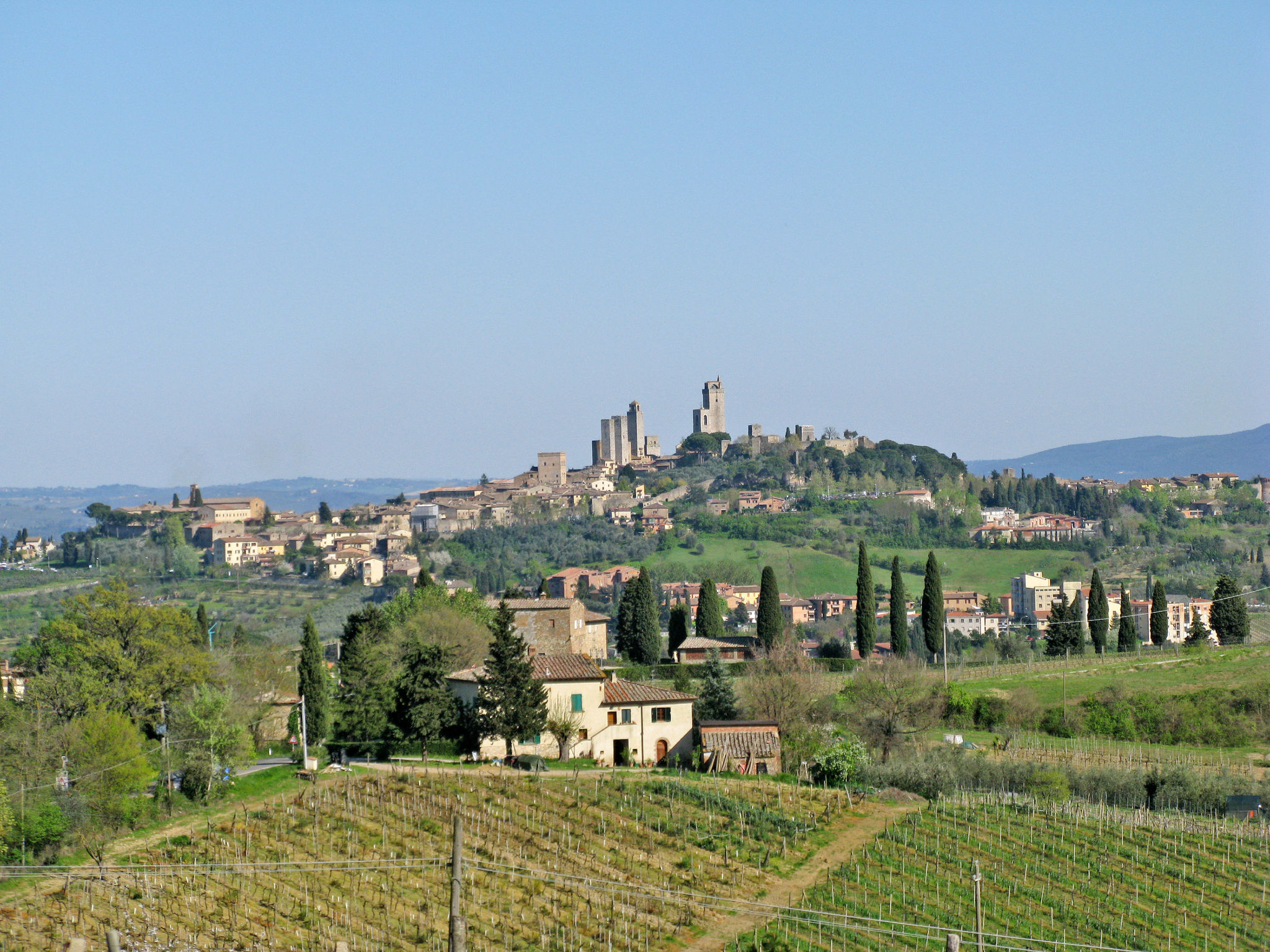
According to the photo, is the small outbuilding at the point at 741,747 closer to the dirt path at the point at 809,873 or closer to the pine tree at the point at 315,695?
the dirt path at the point at 809,873

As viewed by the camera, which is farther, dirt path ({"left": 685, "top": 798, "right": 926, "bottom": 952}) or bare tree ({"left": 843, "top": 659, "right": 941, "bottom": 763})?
bare tree ({"left": 843, "top": 659, "right": 941, "bottom": 763})

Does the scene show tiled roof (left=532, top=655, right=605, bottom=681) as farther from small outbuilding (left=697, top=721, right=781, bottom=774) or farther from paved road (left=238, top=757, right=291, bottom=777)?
paved road (left=238, top=757, right=291, bottom=777)

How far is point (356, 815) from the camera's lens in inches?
1000

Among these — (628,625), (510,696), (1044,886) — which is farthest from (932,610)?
(1044,886)

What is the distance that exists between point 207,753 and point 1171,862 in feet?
62.8

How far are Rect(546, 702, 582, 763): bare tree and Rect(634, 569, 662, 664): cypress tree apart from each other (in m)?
21.4

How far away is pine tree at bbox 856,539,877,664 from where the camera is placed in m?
57.3

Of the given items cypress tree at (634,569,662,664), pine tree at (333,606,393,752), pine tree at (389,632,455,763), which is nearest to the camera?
pine tree at (389,632,455,763)

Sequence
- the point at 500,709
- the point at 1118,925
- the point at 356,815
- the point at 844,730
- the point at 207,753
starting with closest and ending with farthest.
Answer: the point at 1118,925 → the point at 356,815 → the point at 207,753 → the point at 500,709 → the point at 844,730

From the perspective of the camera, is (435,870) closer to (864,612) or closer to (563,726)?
(563,726)

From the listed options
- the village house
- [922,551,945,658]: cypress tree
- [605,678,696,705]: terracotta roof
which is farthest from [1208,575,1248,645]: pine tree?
the village house

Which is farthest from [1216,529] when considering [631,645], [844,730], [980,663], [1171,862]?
[1171,862]

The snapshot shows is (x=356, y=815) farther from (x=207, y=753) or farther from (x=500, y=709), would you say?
(x=500, y=709)

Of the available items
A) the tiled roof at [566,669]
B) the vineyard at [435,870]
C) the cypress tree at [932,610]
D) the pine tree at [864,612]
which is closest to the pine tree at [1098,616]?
the cypress tree at [932,610]
